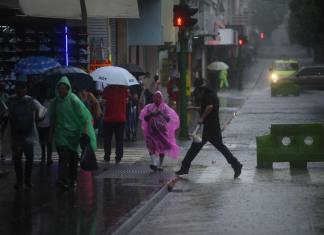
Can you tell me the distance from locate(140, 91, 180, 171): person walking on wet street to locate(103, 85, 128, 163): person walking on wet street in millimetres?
825

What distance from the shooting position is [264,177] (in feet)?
54.6

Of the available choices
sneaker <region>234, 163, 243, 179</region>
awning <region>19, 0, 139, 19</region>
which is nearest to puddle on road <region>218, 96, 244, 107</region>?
awning <region>19, 0, 139, 19</region>

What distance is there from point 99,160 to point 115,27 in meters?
12.6

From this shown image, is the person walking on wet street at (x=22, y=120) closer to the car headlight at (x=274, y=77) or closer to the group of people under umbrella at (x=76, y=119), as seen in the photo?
the group of people under umbrella at (x=76, y=119)

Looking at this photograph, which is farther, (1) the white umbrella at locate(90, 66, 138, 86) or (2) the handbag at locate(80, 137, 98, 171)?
(1) the white umbrella at locate(90, 66, 138, 86)

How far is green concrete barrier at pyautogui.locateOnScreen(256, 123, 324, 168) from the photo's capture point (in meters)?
17.9

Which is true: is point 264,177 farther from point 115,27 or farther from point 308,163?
point 115,27

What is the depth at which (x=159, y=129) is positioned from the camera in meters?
17.6

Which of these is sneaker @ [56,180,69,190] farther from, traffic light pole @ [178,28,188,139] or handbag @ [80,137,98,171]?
traffic light pole @ [178,28,188,139]

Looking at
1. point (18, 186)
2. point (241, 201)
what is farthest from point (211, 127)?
point (18, 186)

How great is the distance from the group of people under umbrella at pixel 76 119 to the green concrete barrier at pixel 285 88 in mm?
31039

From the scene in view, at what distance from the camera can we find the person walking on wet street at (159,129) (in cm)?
1753

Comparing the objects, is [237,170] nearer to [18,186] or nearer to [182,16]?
[18,186]

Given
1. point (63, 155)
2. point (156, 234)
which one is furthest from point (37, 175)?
point (156, 234)
